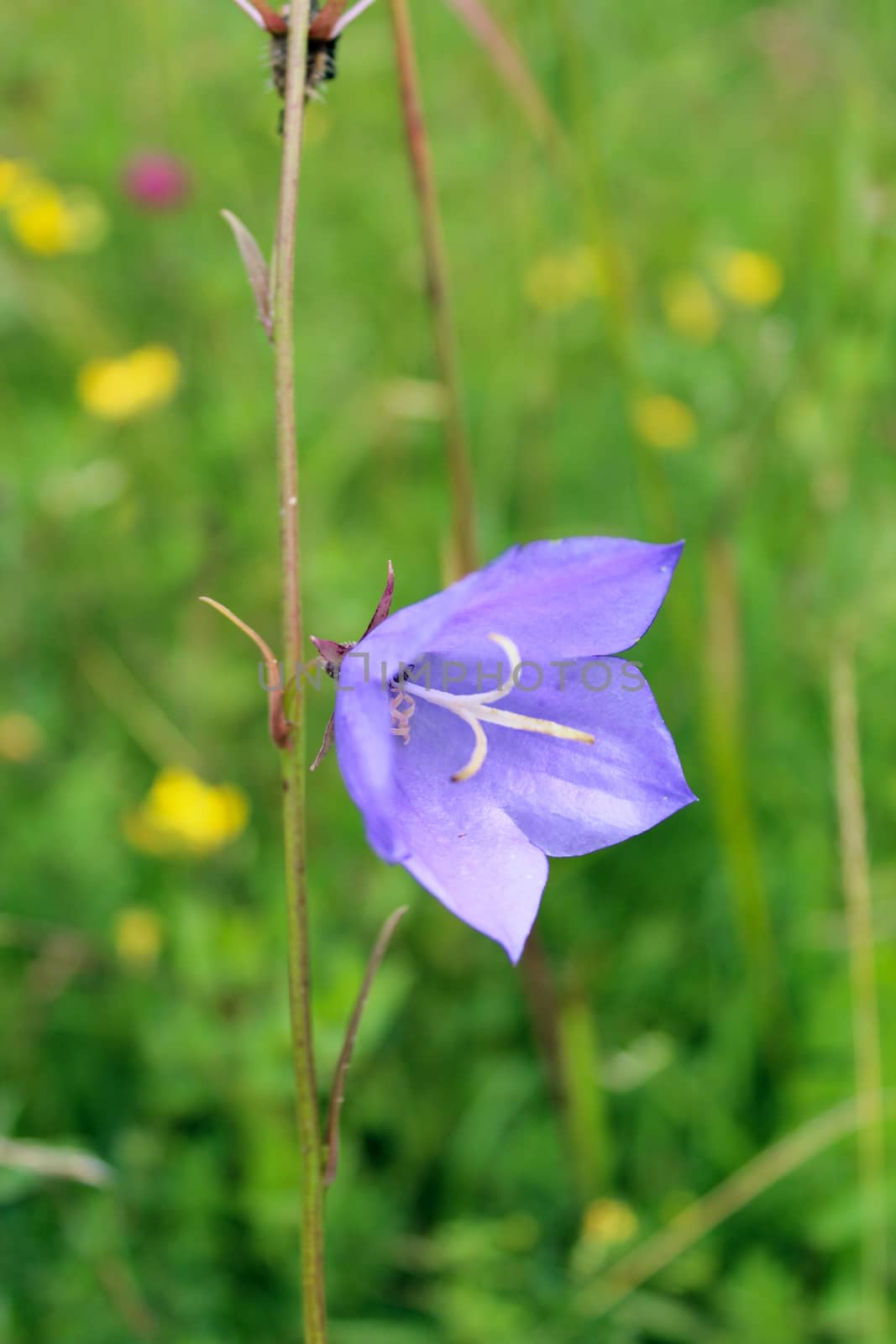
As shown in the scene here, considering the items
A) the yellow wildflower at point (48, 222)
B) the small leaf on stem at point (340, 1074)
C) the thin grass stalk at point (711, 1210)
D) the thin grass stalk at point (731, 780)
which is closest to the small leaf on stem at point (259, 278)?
the small leaf on stem at point (340, 1074)

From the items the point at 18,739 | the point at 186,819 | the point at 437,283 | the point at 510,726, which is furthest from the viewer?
the point at 18,739

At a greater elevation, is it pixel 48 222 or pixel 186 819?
pixel 48 222

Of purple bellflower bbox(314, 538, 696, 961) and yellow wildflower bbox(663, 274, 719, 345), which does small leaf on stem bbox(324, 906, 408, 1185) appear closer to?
purple bellflower bbox(314, 538, 696, 961)

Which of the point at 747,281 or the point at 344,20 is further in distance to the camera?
the point at 747,281

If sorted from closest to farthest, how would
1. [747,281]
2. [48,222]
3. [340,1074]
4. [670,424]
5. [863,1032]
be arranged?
[340,1074], [863,1032], [48,222], [670,424], [747,281]

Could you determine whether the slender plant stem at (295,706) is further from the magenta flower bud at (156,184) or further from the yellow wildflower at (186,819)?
the magenta flower bud at (156,184)

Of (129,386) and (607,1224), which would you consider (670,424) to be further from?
(607,1224)

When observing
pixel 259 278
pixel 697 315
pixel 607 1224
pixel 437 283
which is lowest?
pixel 607 1224

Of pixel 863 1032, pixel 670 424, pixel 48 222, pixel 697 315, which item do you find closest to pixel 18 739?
pixel 48 222
